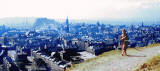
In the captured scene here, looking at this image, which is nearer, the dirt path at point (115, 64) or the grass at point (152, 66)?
the grass at point (152, 66)

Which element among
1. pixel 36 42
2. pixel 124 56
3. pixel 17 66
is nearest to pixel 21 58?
A: pixel 17 66

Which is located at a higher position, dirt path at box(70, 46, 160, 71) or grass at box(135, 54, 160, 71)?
grass at box(135, 54, 160, 71)

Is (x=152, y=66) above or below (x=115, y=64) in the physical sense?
above

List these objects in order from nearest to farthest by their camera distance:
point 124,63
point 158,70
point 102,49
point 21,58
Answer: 1. point 158,70
2. point 124,63
3. point 21,58
4. point 102,49

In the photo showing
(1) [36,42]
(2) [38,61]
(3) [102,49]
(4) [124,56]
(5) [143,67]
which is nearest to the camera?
(5) [143,67]

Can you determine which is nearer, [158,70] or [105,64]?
[158,70]

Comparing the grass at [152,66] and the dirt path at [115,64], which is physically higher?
the grass at [152,66]

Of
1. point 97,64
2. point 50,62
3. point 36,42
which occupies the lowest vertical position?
point 36,42

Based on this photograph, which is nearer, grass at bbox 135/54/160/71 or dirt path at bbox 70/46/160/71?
grass at bbox 135/54/160/71

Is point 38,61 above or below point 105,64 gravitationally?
below

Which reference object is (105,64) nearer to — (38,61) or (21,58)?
(38,61)

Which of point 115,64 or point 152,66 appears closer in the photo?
point 152,66
